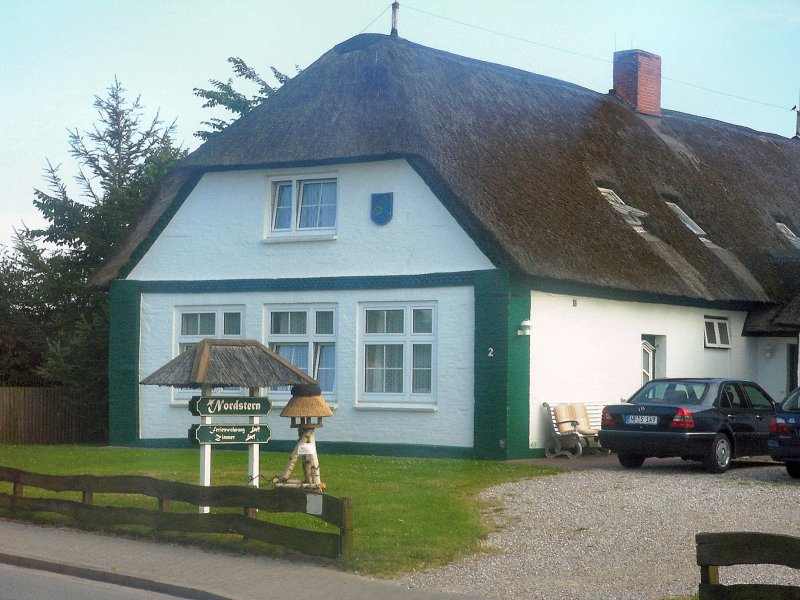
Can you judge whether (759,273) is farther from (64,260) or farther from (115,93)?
(115,93)

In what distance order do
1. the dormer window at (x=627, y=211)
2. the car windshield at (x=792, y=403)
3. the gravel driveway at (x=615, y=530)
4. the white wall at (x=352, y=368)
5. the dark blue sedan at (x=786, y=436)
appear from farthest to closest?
the dormer window at (x=627, y=211)
the white wall at (x=352, y=368)
the car windshield at (x=792, y=403)
the dark blue sedan at (x=786, y=436)
the gravel driveway at (x=615, y=530)

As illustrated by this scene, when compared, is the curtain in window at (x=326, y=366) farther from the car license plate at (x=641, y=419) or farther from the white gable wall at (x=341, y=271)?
the car license plate at (x=641, y=419)

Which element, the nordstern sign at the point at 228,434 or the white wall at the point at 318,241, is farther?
the white wall at the point at 318,241

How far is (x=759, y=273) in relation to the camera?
27.7m

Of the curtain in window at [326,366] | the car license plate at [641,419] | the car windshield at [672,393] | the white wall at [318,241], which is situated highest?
the white wall at [318,241]

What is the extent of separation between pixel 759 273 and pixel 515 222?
825cm

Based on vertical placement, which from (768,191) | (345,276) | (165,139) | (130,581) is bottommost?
(130,581)

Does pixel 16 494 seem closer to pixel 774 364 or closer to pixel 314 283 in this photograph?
pixel 314 283

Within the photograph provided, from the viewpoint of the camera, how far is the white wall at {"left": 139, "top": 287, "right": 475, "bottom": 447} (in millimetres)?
21719

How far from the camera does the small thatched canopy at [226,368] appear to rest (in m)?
13.5

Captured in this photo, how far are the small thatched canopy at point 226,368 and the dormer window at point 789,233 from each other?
18595 millimetres

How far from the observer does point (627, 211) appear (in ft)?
84.8

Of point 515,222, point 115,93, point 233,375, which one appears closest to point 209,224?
point 515,222

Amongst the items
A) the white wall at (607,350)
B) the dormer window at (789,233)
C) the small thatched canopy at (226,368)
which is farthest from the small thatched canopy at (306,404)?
the dormer window at (789,233)
